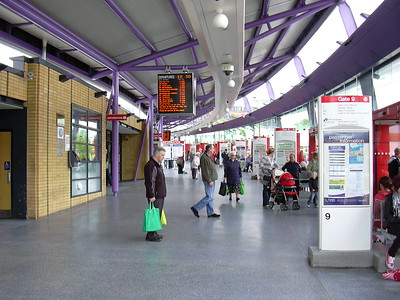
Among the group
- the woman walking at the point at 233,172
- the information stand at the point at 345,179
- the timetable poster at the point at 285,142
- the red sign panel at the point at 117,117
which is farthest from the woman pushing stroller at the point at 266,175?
the timetable poster at the point at 285,142

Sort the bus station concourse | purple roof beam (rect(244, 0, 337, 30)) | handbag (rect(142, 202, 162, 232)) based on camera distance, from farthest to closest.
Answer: purple roof beam (rect(244, 0, 337, 30)) < handbag (rect(142, 202, 162, 232)) < the bus station concourse

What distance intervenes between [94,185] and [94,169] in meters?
0.51

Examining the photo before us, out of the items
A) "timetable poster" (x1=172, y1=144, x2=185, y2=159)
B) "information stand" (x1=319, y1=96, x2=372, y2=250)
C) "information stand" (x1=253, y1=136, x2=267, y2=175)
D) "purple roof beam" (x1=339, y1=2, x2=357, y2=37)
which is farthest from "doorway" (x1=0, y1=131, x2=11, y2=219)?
"timetable poster" (x1=172, y1=144, x2=185, y2=159)

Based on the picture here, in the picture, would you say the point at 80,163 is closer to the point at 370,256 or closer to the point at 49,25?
the point at 49,25

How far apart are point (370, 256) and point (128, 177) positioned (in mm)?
17644

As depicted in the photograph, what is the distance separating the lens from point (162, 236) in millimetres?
6453

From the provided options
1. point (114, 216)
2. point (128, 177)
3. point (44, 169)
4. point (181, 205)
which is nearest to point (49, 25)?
point (44, 169)

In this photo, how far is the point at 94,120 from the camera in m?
11.8

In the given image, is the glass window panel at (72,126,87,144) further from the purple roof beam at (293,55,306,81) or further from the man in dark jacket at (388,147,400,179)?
the purple roof beam at (293,55,306,81)

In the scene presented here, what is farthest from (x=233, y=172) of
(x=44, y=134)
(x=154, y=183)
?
(x=44, y=134)

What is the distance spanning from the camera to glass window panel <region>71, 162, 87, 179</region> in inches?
405

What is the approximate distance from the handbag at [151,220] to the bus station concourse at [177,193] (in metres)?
0.26

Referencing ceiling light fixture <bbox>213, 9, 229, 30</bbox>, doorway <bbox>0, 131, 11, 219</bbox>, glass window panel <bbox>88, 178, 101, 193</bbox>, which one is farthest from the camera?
glass window panel <bbox>88, 178, 101, 193</bbox>

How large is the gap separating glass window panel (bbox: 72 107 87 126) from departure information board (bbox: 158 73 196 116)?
7.71 feet
